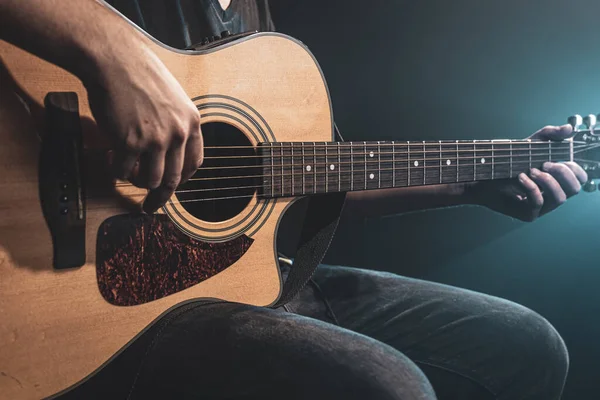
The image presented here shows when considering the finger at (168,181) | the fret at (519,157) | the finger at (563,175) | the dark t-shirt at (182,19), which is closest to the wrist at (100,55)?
the finger at (168,181)

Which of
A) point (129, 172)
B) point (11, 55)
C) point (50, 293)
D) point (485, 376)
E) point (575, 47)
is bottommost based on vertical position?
point (485, 376)

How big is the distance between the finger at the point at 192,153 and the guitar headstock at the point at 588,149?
970 millimetres

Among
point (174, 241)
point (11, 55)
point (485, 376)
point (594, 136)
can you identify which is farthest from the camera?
point (594, 136)

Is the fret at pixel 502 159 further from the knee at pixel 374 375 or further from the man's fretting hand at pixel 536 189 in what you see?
the knee at pixel 374 375

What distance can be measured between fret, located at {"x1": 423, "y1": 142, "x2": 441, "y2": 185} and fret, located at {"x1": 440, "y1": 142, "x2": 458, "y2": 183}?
1 centimetres

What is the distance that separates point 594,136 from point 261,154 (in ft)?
2.90

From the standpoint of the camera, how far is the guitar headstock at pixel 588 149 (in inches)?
48.3

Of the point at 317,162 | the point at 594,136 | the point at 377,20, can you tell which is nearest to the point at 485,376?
the point at 317,162

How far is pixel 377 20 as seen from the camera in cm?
137

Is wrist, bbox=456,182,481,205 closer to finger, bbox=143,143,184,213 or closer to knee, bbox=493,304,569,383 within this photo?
knee, bbox=493,304,569,383

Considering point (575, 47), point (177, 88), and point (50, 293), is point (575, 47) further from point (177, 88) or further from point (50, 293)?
point (50, 293)

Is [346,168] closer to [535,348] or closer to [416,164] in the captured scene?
[416,164]

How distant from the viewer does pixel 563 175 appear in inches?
46.0

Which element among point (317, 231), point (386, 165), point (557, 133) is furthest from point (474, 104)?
point (317, 231)
